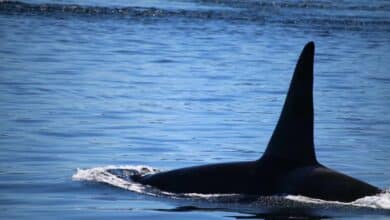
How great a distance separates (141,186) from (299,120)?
7.00 ft

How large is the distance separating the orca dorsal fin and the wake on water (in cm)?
50

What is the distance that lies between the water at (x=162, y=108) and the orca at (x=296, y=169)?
163mm

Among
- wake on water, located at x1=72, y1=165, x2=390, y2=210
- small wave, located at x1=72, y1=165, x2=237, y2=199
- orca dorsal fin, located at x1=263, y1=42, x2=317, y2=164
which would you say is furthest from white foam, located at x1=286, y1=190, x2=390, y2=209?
small wave, located at x1=72, y1=165, x2=237, y2=199

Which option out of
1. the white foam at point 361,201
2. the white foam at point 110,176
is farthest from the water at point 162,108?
the white foam at point 110,176

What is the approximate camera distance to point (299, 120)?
430 inches

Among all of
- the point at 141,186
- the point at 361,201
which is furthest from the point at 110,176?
the point at 361,201

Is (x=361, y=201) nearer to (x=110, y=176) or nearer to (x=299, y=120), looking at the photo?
(x=299, y=120)

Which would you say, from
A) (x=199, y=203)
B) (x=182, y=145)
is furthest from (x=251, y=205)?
(x=182, y=145)

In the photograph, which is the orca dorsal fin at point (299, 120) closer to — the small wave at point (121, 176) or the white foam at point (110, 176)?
the small wave at point (121, 176)

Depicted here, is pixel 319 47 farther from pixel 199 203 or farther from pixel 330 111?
pixel 199 203

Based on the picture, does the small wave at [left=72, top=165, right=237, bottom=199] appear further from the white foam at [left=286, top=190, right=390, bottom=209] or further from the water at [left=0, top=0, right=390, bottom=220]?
the white foam at [left=286, top=190, right=390, bottom=209]

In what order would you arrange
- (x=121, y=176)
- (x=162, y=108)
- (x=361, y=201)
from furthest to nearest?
(x=162, y=108) → (x=121, y=176) → (x=361, y=201)

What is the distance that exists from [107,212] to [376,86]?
63.5 feet

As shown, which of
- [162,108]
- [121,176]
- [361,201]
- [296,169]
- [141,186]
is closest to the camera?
[361,201]
